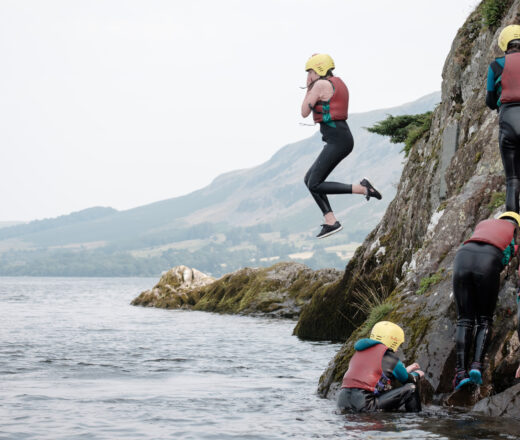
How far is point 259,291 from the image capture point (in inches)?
2018

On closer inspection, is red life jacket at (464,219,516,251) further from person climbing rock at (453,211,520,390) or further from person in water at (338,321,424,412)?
person in water at (338,321,424,412)

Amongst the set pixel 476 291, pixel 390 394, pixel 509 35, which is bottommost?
pixel 390 394

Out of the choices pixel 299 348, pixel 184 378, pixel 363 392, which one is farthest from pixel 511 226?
pixel 299 348

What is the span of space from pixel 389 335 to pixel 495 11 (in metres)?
10.3

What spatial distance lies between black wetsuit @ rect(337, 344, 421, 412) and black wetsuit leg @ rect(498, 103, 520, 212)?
128 inches

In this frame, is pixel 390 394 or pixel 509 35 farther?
pixel 390 394

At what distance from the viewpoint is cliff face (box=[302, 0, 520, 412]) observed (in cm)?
1409

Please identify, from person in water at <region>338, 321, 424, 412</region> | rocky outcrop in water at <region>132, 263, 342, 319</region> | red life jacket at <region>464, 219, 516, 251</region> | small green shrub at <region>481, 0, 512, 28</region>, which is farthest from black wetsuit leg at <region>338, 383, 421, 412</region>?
rocky outcrop in water at <region>132, 263, 342, 319</region>

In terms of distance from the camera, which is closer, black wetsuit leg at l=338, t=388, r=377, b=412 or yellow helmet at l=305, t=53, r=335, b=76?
yellow helmet at l=305, t=53, r=335, b=76

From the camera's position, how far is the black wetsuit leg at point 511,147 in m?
13.1

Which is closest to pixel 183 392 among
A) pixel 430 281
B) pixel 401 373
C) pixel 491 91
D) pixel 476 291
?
pixel 430 281

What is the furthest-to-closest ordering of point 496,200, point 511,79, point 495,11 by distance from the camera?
point 495,11 → point 496,200 → point 511,79

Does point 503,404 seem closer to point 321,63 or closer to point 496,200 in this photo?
point 496,200

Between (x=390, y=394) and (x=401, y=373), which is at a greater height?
(x=401, y=373)
